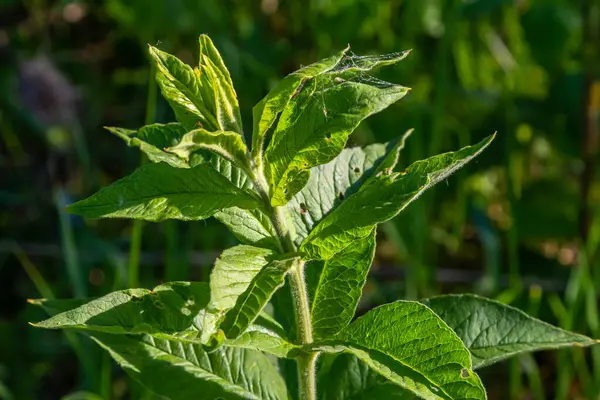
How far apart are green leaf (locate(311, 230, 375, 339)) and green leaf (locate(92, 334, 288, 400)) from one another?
0.40ft

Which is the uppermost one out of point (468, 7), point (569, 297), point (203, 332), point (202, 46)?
point (468, 7)

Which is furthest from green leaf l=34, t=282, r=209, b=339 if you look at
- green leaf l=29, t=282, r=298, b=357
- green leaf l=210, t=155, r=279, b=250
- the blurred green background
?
the blurred green background

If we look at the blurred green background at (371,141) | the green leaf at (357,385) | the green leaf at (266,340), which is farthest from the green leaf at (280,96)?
the blurred green background at (371,141)

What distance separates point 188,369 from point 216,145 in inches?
14.3

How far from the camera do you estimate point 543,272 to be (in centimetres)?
249

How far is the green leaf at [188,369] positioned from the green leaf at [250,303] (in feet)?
0.79

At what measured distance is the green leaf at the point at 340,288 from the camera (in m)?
1.05

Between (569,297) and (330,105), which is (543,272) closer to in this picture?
(569,297)

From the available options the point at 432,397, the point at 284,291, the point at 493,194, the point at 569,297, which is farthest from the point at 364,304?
the point at 432,397

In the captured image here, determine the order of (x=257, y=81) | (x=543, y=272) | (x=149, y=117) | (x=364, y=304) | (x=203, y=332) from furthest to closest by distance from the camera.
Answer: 1. (x=257, y=81)
2. (x=543, y=272)
3. (x=364, y=304)
4. (x=149, y=117)
5. (x=203, y=332)

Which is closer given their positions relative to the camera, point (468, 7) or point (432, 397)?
point (432, 397)

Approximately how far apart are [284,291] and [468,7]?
1.55 metres

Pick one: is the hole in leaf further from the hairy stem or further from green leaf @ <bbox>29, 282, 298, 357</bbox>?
green leaf @ <bbox>29, 282, 298, 357</bbox>

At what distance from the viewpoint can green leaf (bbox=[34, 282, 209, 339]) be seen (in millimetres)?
916
